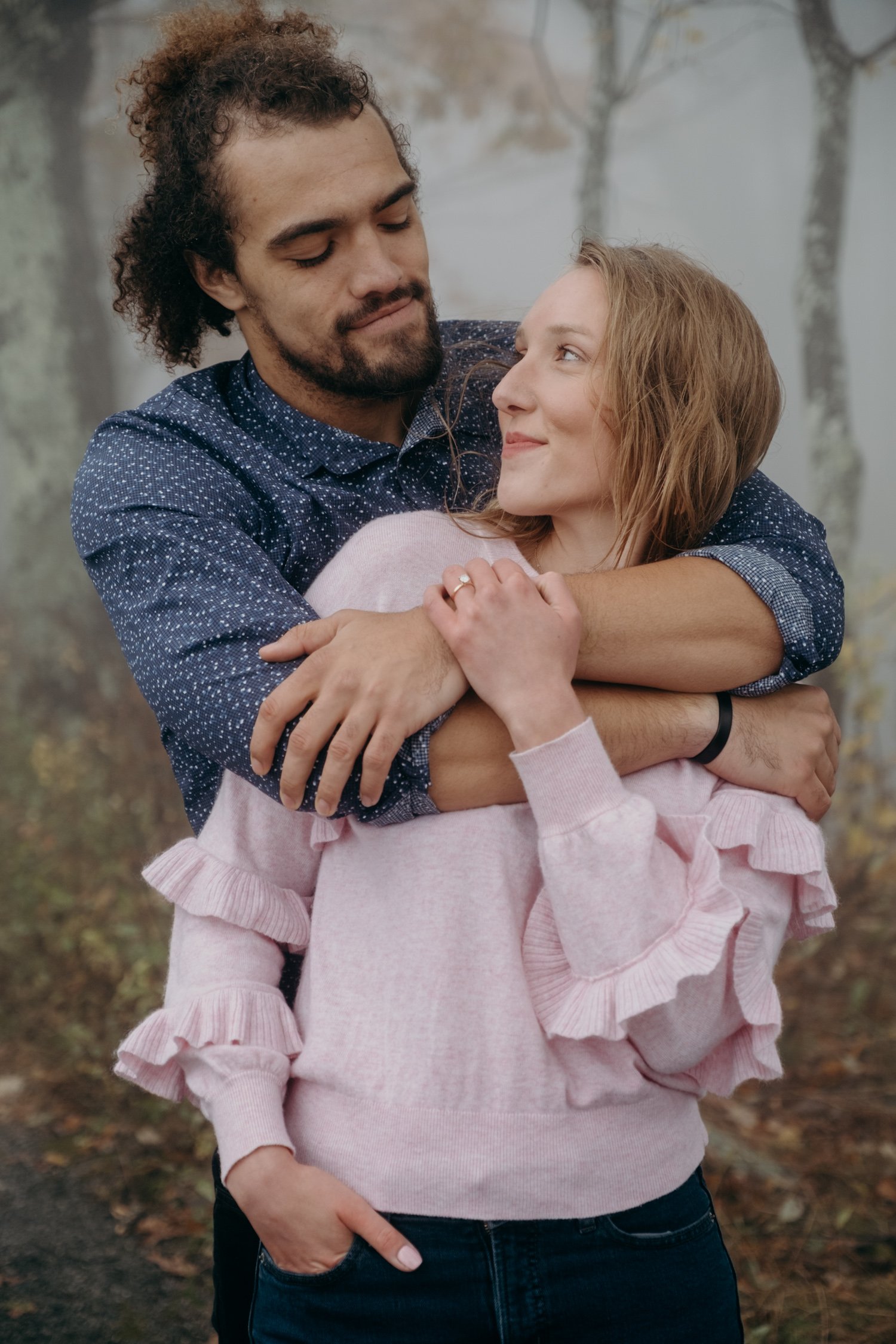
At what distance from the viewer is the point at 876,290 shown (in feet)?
14.2

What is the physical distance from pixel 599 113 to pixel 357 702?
12.0 feet

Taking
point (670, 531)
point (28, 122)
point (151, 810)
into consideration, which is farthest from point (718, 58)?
point (151, 810)

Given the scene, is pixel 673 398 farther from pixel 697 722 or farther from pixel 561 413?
pixel 697 722

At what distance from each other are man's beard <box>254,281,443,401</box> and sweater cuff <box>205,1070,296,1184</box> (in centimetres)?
120

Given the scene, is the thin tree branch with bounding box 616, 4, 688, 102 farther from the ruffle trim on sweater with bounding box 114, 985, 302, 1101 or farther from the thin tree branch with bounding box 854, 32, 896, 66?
the ruffle trim on sweater with bounding box 114, 985, 302, 1101

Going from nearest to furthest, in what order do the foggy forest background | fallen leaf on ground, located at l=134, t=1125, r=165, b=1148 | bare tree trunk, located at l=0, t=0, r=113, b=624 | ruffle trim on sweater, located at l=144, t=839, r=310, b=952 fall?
ruffle trim on sweater, located at l=144, t=839, r=310, b=952
fallen leaf on ground, located at l=134, t=1125, r=165, b=1148
the foggy forest background
bare tree trunk, located at l=0, t=0, r=113, b=624

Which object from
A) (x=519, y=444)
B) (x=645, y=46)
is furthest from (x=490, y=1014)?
(x=645, y=46)

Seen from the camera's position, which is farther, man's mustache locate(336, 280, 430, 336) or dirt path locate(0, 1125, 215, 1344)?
dirt path locate(0, 1125, 215, 1344)

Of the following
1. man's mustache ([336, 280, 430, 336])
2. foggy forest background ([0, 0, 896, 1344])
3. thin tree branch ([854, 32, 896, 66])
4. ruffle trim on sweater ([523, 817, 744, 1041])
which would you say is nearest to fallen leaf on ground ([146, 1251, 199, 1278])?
foggy forest background ([0, 0, 896, 1344])

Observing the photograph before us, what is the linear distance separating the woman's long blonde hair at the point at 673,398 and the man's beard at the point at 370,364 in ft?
1.29

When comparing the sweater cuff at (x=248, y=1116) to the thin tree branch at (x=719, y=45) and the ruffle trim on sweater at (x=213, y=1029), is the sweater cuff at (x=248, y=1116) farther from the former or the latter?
the thin tree branch at (x=719, y=45)

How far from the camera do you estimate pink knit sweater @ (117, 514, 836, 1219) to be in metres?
1.40

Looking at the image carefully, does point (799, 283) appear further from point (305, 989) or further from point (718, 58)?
point (305, 989)

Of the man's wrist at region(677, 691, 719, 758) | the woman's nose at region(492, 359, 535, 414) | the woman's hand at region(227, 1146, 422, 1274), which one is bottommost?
the woman's hand at region(227, 1146, 422, 1274)
